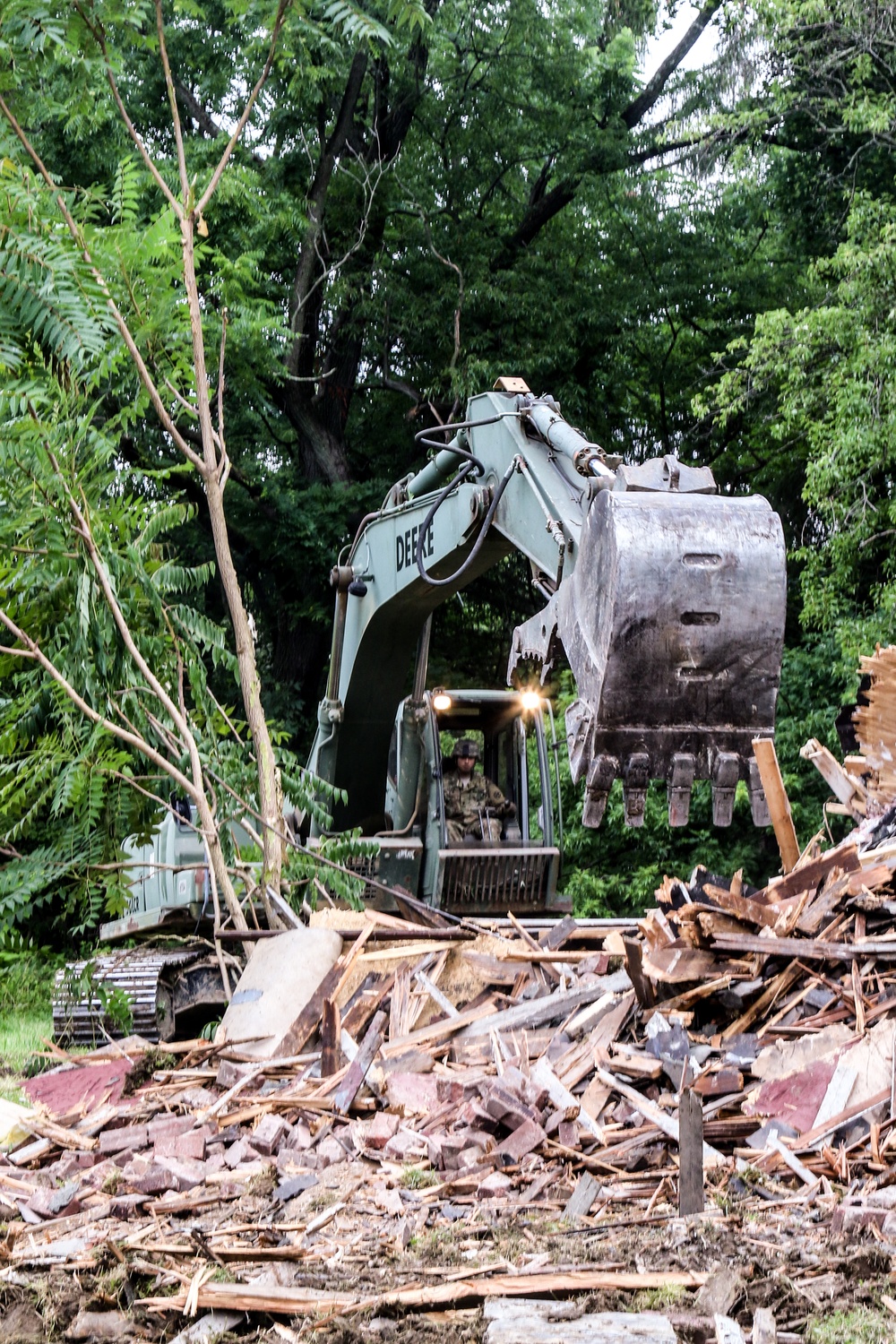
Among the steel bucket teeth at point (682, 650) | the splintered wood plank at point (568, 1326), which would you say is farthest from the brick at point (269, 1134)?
the splintered wood plank at point (568, 1326)

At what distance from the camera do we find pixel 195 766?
6918 mm

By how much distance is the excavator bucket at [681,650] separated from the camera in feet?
16.9

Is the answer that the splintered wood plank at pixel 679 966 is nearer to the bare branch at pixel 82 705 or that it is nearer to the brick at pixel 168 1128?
the brick at pixel 168 1128

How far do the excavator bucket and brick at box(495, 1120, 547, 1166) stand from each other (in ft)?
3.69

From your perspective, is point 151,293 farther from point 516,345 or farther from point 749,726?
point 516,345

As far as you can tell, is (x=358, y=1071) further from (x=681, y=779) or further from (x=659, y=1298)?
(x=659, y=1298)

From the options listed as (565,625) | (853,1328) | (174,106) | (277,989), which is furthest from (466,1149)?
(174,106)

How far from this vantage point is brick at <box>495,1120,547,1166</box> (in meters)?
4.73

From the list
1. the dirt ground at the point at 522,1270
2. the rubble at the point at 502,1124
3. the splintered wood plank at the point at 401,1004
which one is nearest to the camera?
the dirt ground at the point at 522,1270

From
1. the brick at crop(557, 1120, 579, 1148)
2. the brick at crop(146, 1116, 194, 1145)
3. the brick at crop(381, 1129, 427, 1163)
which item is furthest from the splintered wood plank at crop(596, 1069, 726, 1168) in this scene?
the brick at crop(146, 1116, 194, 1145)

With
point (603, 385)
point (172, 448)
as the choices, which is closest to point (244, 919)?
point (172, 448)

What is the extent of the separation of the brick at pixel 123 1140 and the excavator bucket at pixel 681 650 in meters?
2.05

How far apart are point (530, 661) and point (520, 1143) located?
3.19 meters

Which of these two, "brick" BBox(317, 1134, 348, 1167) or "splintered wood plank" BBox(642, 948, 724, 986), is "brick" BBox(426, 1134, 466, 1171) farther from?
"splintered wood plank" BBox(642, 948, 724, 986)
